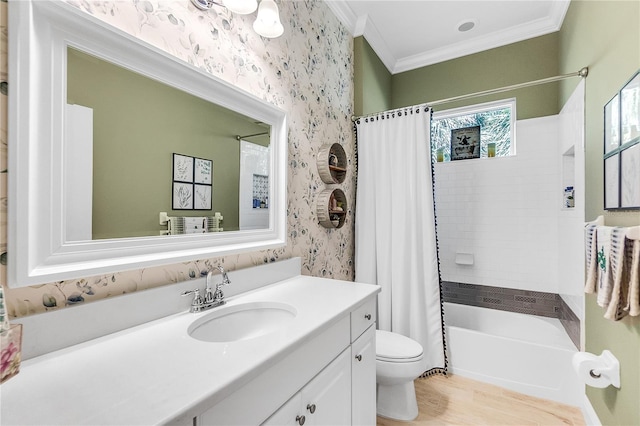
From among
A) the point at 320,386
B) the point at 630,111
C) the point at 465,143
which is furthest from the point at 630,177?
the point at 465,143

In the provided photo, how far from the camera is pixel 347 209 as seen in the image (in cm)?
232

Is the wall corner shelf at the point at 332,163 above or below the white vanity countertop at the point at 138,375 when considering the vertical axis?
above

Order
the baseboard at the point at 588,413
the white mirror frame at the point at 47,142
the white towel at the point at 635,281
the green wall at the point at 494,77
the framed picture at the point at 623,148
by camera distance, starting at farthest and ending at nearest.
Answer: the green wall at the point at 494,77
the baseboard at the point at 588,413
the framed picture at the point at 623,148
the white towel at the point at 635,281
the white mirror frame at the point at 47,142

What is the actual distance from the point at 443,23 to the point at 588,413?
2952 millimetres

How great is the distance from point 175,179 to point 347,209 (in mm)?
1417

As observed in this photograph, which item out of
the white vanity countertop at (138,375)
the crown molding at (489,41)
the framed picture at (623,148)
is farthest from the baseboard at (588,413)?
the crown molding at (489,41)

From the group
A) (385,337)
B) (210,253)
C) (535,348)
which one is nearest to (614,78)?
(535,348)

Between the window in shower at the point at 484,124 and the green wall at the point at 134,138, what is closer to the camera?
the green wall at the point at 134,138

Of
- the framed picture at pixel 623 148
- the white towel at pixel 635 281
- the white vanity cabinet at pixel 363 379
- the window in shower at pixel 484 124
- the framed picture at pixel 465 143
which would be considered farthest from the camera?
the framed picture at pixel 465 143

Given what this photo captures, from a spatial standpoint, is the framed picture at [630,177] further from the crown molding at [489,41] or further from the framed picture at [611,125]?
the crown molding at [489,41]

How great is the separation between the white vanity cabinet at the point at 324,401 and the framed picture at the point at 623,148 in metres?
1.32

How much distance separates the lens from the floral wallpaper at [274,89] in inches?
33.7

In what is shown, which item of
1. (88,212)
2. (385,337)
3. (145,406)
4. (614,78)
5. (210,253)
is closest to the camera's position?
(145,406)

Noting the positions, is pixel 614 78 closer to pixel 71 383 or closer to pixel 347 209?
pixel 347 209
